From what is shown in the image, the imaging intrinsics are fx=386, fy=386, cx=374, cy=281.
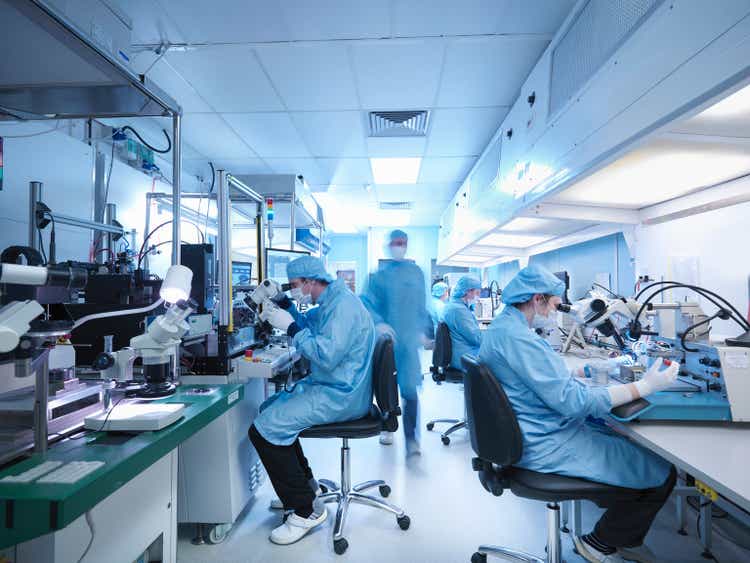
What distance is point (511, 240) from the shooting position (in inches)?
144

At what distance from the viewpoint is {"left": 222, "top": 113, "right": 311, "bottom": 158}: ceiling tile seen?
3143 millimetres

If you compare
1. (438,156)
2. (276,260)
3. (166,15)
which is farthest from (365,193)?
(166,15)

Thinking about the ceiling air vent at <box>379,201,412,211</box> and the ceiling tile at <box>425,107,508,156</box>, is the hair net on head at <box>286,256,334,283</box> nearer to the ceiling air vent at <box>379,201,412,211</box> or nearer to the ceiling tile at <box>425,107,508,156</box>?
the ceiling tile at <box>425,107,508,156</box>

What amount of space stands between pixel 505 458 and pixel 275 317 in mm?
1297

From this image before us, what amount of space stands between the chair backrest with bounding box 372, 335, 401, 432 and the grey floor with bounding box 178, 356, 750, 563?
52cm

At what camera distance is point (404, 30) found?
2.12 m

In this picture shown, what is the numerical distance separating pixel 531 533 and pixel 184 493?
64.2 inches

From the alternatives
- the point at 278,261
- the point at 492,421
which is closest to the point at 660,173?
the point at 492,421

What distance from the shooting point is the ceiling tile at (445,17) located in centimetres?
193

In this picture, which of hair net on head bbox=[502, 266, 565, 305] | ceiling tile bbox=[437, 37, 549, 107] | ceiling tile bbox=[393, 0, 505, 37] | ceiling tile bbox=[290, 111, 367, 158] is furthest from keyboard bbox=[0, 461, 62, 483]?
ceiling tile bbox=[290, 111, 367, 158]

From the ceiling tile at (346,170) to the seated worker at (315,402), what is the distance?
2.59 meters

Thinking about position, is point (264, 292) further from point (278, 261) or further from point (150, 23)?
point (150, 23)

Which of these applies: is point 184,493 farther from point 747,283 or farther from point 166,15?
point 747,283

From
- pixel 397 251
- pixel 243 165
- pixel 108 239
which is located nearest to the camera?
pixel 108 239
